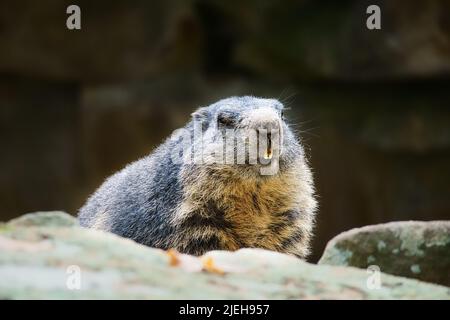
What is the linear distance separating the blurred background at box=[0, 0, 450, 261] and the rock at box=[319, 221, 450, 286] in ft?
18.4

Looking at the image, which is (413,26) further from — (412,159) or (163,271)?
(163,271)

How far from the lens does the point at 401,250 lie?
17.2 ft

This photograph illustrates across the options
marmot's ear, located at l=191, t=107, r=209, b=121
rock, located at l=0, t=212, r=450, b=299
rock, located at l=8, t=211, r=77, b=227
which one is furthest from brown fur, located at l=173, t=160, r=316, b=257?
rock, located at l=8, t=211, r=77, b=227

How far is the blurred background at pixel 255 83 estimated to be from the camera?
11.0 m

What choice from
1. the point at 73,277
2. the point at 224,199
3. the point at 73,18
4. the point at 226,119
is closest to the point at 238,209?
the point at 224,199

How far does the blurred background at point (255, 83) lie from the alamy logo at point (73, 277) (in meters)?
7.18

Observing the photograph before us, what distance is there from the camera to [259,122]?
5.80 metres

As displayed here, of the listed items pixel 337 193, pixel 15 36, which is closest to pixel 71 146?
pixel 15 36

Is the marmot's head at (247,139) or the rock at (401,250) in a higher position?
the marmot's head at (247,139)

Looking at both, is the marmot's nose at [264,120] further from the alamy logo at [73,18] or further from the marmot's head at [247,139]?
the alamy logo at [73,18]

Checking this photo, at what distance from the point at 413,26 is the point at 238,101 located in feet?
16.4

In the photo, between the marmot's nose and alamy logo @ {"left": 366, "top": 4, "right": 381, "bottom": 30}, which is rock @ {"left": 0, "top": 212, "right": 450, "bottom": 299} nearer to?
the marmot's nose

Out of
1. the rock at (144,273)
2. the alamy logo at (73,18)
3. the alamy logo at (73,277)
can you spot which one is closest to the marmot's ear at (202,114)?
the rock at (144,273)

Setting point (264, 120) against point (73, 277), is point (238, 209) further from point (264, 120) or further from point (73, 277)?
point (73, 277)
